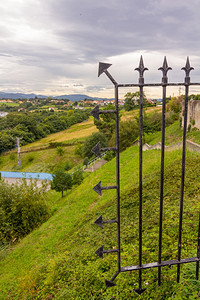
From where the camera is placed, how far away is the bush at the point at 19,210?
33.6 feet

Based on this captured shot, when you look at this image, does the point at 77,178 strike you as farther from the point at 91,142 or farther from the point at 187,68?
the point at 187,68

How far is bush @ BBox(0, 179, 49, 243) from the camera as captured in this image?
404 inches

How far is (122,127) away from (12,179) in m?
15.4

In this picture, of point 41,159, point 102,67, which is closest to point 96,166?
point 41,159

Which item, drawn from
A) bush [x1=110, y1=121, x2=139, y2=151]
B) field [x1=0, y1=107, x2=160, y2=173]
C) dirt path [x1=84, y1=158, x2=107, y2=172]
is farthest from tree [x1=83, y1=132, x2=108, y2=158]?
bush [x1=110, y1=121, x2=139, y2=151]

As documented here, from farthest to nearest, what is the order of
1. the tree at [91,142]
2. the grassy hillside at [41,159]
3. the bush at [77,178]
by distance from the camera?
the grassy hillside at [41,159] → the tree at [91,142] → the bush at [77,178]

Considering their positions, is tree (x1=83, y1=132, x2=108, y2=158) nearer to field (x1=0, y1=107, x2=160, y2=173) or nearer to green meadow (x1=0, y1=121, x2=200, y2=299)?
field (x1=0, y1=107, x2=160, y2=173)

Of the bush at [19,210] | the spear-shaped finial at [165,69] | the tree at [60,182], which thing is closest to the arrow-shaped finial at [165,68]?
the spear-shaped finial at [165,69]

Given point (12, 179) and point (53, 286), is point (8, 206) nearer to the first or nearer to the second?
point (53, 286)

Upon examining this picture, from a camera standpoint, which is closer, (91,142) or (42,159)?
(91,142)

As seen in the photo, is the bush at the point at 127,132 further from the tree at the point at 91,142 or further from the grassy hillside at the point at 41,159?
the grassy hillside at the point at 41,159

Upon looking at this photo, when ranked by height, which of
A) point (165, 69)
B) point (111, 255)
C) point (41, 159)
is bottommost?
point (41, 159)

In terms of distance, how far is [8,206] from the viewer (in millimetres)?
10523

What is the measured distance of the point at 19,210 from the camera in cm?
1064
